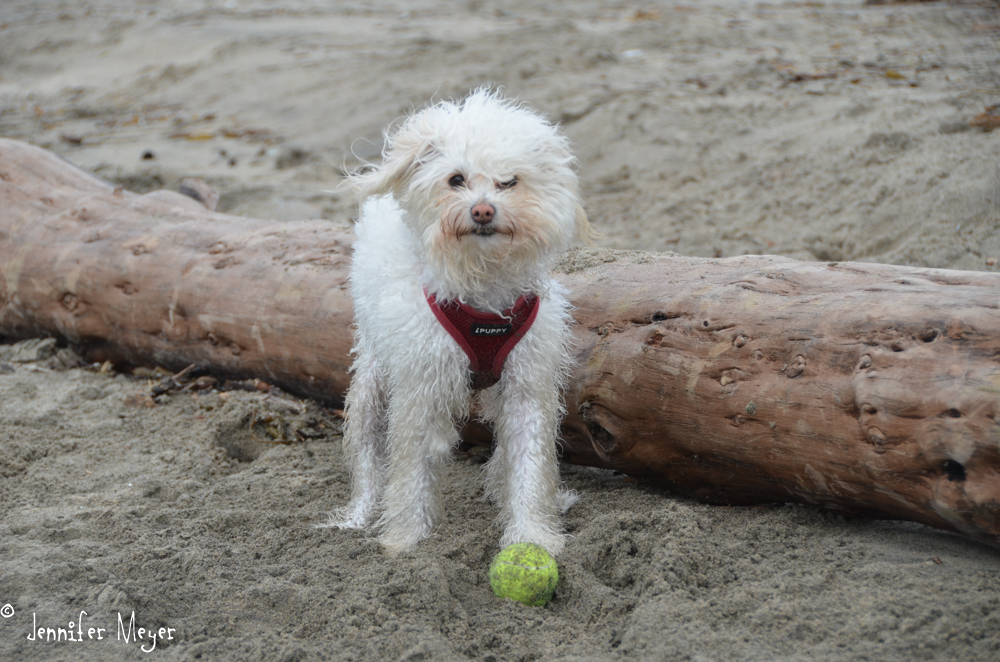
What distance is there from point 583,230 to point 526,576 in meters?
1.47

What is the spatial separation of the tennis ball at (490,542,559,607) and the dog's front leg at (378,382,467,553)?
0.53m

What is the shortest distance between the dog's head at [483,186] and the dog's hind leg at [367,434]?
0.94m

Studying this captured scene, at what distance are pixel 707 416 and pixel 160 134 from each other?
30.7ft

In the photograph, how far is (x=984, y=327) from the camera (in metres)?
2.75

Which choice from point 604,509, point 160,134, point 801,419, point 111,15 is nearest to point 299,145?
point 160,134

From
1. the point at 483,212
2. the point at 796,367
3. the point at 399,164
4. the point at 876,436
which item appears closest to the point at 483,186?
the point at 483,212

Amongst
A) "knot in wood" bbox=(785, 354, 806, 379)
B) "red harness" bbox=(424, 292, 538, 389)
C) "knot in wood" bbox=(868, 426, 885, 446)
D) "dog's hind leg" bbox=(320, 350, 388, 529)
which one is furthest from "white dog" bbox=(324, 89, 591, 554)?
"knot in wood" bbox=(868, 426, 885, 446)

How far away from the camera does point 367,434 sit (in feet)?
13.1

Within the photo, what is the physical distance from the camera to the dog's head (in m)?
3.10

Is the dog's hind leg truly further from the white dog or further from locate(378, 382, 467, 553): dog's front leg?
locate(378, 382, 467, 553): dog's front leg

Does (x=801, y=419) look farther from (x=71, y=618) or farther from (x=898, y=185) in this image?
(x=898, y=185)

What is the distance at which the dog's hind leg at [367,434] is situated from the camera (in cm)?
394
